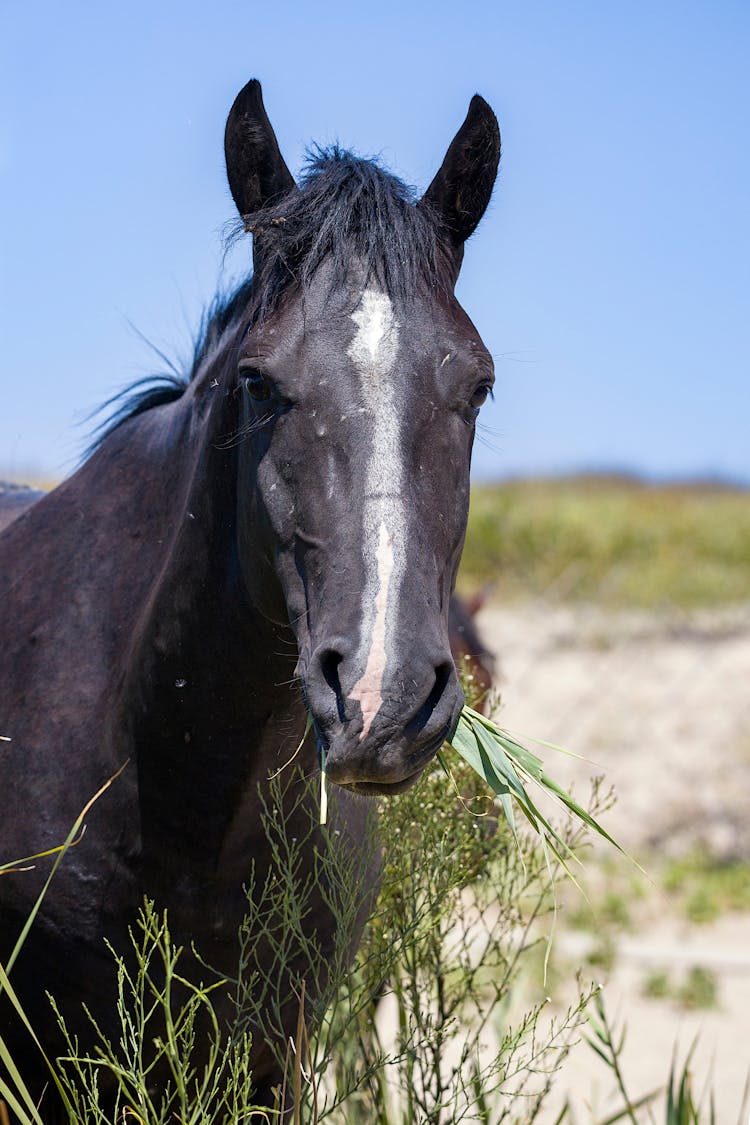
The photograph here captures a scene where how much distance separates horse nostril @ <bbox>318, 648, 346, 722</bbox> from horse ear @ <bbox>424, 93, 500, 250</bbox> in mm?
1036

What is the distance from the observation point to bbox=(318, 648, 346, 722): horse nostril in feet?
6.04

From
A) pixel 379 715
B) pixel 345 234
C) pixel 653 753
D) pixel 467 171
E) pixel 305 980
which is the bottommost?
pixel 653 753

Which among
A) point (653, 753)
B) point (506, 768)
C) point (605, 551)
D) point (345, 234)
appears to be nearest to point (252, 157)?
point (345, 234)

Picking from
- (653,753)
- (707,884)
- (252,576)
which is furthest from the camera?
(653,753)

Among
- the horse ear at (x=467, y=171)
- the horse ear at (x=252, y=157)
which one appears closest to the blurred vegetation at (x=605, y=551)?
the horse ear at (x=467, y=171)

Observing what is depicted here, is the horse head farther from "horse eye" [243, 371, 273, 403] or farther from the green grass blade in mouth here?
the green grass blade in mouth

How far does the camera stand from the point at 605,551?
572 inches

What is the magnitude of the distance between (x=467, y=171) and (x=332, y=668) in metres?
1.17

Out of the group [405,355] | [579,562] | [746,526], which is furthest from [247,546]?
[746,526]

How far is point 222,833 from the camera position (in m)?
2.44

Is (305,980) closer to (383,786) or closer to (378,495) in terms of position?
(383,786)

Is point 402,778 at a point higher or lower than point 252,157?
lower

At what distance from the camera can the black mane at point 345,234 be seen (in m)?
2.17

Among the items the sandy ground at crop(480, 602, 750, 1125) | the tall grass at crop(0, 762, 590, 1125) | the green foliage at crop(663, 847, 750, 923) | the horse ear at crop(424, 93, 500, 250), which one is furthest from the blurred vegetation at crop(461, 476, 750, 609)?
the horse ear at crop(424, 93, 500, 250)
